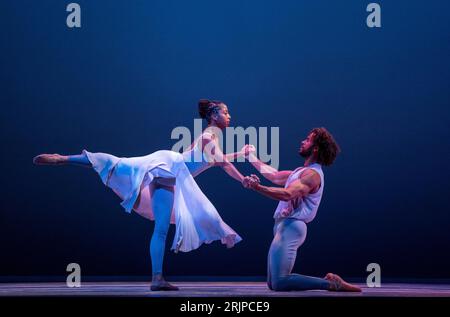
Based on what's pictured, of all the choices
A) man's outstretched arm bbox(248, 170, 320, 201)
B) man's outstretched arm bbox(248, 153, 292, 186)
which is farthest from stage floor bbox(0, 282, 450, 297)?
man's outstretched arm bbox(248, 153, 292, 186)

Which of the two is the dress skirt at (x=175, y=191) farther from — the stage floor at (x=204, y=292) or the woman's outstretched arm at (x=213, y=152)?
the stage floor at (x=204, y=292)

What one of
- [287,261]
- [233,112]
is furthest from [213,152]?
[233,112]

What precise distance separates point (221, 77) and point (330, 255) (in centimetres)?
193

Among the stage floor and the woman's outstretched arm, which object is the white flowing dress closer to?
the woman's outstretched arm

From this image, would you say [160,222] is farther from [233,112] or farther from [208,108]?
[233,112]

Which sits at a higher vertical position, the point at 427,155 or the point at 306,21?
the point at 306,21

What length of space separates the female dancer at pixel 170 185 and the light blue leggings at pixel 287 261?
13.7 inches

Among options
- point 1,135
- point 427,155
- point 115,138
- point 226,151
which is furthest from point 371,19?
point 1,135

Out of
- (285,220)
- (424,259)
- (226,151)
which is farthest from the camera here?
(424,259)

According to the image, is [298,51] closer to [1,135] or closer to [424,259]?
[424,259]

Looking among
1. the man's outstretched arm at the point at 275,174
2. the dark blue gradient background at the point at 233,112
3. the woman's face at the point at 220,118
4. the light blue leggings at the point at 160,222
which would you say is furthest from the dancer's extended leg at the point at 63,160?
the dark blue gradient background at the point at 233,112

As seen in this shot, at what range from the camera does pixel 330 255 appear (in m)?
5.45

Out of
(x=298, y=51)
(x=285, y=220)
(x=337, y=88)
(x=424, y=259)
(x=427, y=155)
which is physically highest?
(x=298, y=51)

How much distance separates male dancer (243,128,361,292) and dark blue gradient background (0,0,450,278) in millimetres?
1785
